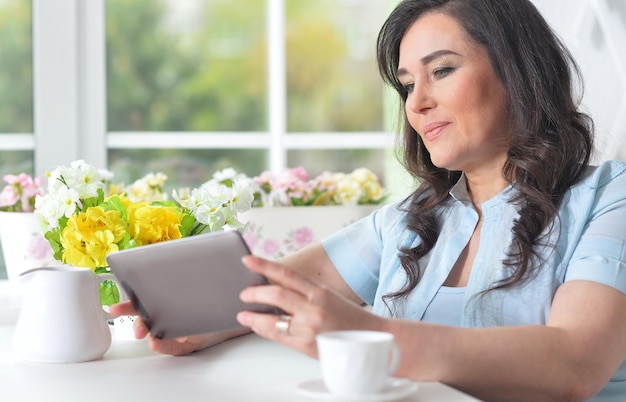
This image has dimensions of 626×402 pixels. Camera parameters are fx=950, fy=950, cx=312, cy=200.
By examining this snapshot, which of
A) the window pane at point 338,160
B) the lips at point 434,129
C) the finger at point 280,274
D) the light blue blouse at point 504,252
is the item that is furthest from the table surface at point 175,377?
the window pane at point 338,160

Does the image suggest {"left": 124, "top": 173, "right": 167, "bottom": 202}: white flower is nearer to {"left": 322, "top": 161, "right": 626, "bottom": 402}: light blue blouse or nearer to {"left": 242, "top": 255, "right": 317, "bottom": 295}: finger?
{"left": 322, "top": 161, "right": 626, "bottom": 402}: light blue blouse

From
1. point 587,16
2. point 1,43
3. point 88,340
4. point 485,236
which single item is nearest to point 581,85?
point 587,16

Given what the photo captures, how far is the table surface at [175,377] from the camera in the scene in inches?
44.1

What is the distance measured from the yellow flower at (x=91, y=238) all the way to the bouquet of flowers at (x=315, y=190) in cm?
118

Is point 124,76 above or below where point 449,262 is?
above

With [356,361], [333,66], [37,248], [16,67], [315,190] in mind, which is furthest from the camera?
[333,66]

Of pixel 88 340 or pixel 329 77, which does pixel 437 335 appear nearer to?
pixel 88 340

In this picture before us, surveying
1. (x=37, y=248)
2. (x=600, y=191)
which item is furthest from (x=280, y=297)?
(x=37, y=248)

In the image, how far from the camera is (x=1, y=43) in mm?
3391

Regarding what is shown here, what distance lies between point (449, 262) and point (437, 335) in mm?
541

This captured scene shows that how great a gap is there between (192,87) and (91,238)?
84.2 inches

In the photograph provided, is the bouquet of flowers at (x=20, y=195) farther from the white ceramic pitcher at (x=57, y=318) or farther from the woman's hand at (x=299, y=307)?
the woman's hand at (x=299, y=307)

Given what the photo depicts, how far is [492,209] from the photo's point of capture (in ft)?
5.62

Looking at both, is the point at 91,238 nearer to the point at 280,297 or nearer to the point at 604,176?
the point at 280,297
